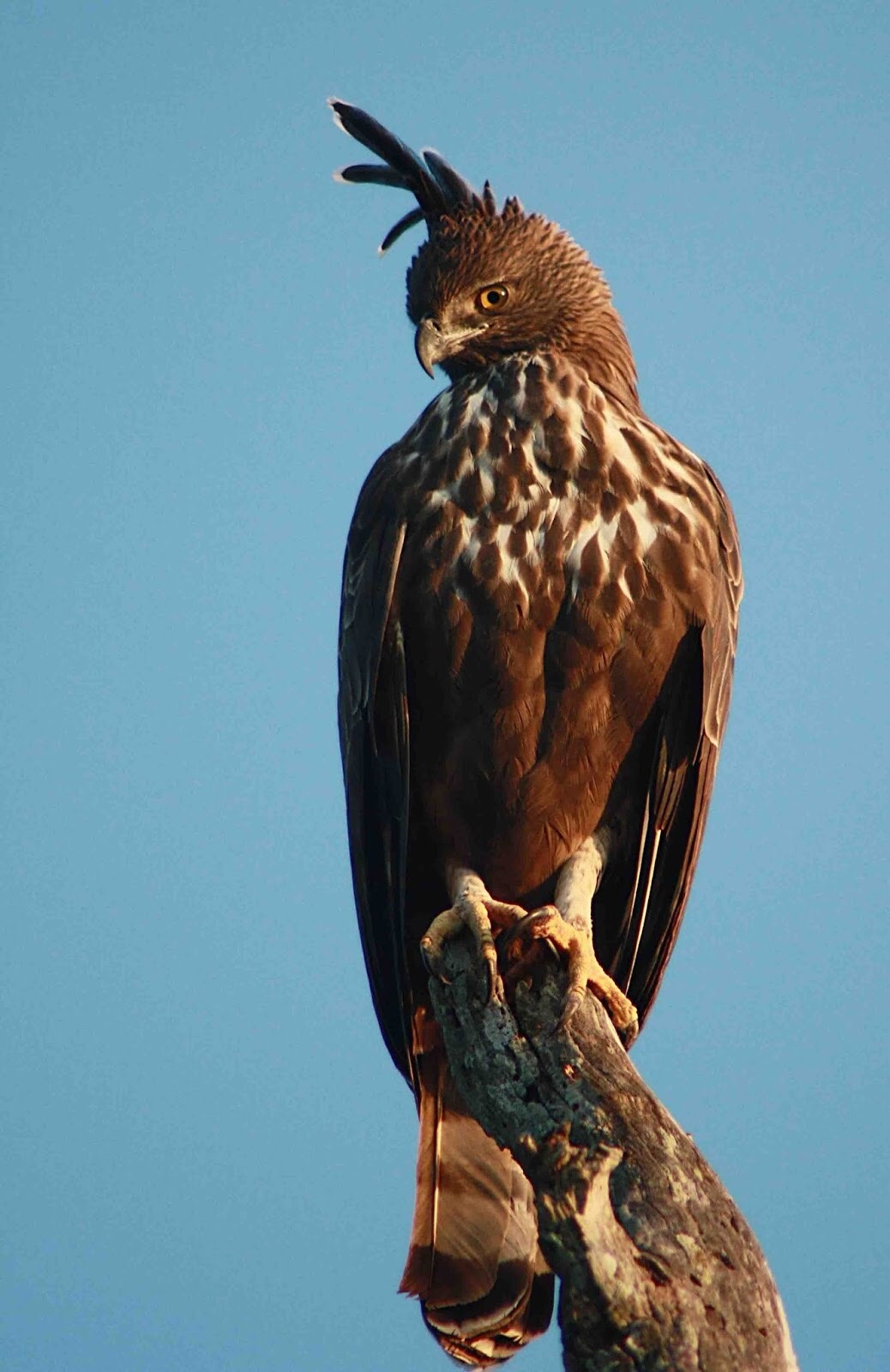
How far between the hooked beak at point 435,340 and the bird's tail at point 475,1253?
2417 mm

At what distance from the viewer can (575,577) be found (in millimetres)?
4637

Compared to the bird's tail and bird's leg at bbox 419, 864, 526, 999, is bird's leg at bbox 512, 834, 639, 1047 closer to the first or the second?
bird's leg at bbox 419, 864, 526, 999

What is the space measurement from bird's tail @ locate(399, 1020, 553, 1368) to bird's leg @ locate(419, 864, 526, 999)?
612mm

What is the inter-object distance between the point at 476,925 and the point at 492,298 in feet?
7.21

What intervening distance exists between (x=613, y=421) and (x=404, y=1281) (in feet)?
8.43

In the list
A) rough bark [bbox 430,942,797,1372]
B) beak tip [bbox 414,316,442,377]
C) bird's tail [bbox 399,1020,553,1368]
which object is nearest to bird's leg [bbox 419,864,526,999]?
rough bark [bbox 430,942,797,1372]

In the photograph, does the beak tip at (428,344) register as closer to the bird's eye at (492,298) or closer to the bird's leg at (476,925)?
the bird's eye at (492,298)

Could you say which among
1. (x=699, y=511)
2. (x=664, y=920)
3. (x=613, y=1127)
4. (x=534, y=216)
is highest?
(x=534, y=216)

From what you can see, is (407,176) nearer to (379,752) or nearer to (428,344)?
(428,344)

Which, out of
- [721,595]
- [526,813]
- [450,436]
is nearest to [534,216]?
[450,436]

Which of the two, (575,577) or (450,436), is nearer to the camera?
(575,577)

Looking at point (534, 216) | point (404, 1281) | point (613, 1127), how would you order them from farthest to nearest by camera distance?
point (534, 216) → point (404, 1281) → point (613, 1127)

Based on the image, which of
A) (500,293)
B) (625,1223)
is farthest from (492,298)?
(625,1223)

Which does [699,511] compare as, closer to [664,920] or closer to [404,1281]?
[664,920]
